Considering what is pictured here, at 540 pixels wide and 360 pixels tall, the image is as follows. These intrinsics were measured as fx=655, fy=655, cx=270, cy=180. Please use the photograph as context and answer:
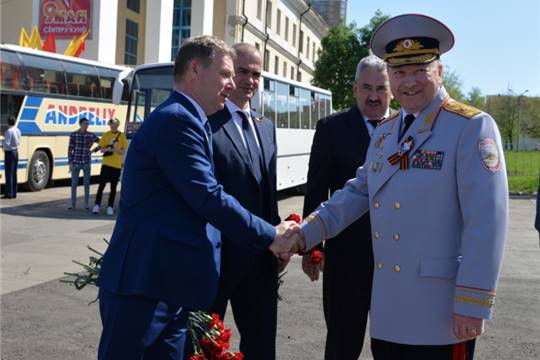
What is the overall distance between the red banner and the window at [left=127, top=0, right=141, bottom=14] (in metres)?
10.3

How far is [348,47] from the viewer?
42281 millimetres

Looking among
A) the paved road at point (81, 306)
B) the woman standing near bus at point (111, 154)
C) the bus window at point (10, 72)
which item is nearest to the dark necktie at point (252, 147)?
the paved road at point (81, 306)

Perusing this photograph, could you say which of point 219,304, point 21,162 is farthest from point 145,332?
point 21,162

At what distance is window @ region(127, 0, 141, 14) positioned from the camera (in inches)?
1381

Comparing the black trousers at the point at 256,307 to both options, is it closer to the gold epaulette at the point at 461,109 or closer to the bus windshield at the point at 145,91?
the gold epaulette at the point at 461,109

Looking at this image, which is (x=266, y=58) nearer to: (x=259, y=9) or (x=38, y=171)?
(x=259, y=9)

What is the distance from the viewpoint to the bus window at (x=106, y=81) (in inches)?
796

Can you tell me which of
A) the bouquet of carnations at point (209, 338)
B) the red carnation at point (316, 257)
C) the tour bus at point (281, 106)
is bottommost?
the bouquet of carnations at point (209, 338)

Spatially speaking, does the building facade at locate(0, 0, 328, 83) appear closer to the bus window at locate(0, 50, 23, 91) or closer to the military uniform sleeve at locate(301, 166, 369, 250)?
the bus window at locate(0, 50, 23, 91)

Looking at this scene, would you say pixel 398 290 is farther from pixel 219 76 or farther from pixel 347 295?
pixel 219 76

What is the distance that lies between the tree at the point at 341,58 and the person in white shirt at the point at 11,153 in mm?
28506

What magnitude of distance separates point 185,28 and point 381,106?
133 ft

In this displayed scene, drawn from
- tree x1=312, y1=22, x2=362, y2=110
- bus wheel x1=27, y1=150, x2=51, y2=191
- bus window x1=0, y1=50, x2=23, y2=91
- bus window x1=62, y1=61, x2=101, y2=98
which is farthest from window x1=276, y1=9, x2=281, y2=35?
bus window x1=0, y1=50, x2=23, y2=91

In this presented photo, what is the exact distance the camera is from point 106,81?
20.5 meters
